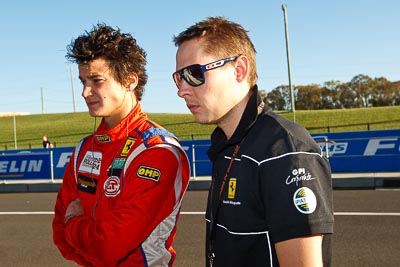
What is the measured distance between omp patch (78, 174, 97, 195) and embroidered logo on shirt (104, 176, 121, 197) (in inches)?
4.8

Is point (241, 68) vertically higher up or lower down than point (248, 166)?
higher up

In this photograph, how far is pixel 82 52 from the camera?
7.97 feet

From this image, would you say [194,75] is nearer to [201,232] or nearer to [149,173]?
[149,173]

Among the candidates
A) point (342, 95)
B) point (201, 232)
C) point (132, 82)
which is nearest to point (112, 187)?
point (132, 82)

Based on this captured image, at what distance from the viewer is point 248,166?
66.3 inches

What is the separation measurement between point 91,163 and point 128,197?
41cm

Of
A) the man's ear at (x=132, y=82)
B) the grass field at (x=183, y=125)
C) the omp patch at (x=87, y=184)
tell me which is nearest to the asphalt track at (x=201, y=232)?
the omp patch at (x=87, y=184)

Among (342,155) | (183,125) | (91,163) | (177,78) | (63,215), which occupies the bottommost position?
(183,125)

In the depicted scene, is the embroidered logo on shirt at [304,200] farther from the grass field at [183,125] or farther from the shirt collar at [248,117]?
the grass field at [183,125]

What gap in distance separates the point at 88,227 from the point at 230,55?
100cm

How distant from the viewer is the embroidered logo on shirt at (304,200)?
5.02 ft

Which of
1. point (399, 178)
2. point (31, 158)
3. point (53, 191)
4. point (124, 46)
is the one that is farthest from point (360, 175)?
point (124, 46)

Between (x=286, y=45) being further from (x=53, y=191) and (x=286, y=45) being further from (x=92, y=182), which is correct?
(x=92, y=182)

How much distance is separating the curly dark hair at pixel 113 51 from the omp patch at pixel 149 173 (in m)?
0.51
